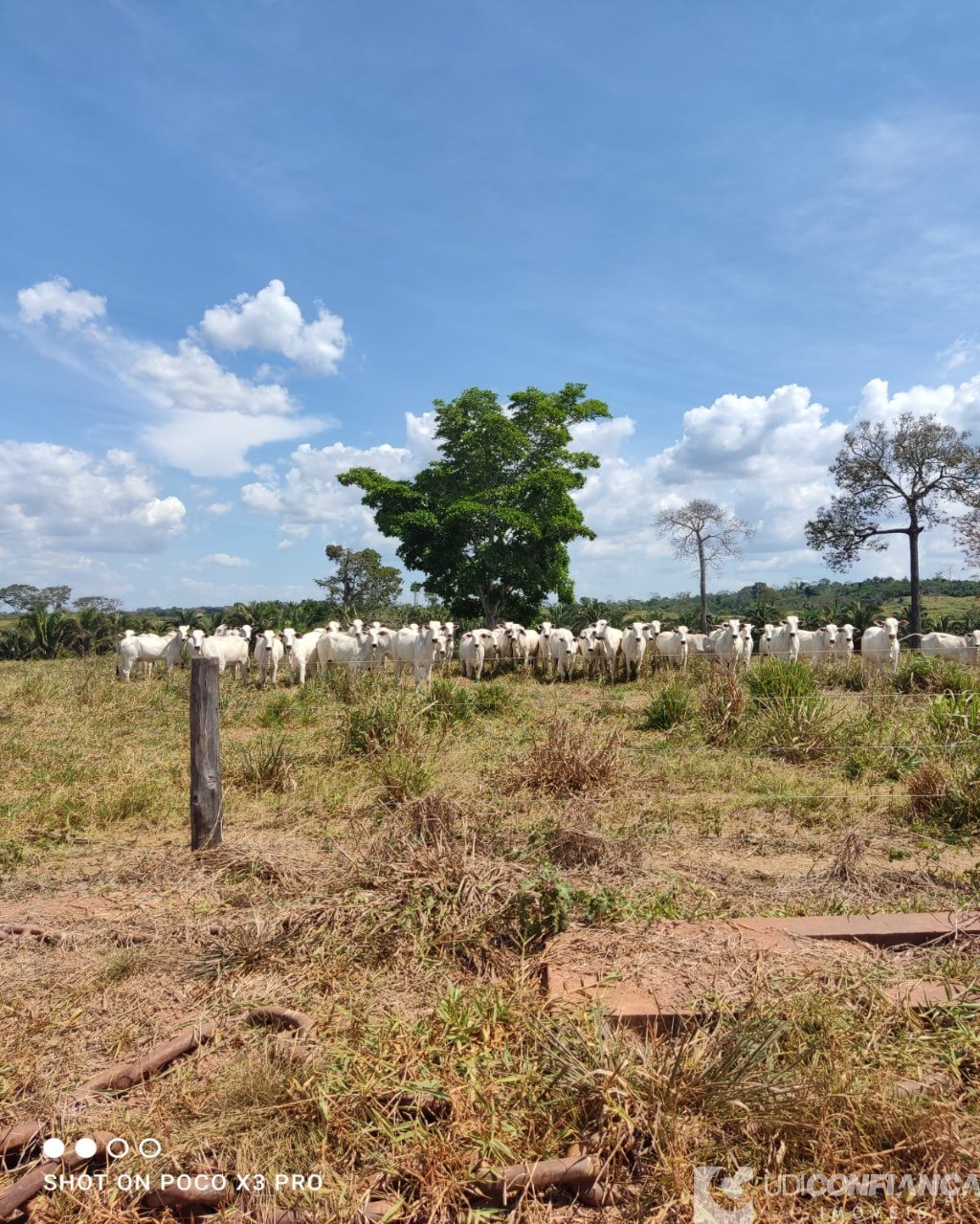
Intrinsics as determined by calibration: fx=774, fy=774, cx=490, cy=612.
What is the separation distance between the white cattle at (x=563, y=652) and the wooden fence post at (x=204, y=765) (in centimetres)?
1326

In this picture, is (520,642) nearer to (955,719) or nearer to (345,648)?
(345,648)

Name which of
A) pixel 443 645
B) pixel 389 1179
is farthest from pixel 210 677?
pixel 443 645

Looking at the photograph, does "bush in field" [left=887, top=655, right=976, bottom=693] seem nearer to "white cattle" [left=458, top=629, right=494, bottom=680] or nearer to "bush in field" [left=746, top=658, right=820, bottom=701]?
"bush in field" [left=746, top=658, right=820, bottom=701]

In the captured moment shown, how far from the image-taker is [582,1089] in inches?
104

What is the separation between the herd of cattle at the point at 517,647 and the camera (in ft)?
57.3

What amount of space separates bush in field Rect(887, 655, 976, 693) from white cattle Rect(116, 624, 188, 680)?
15606 mm

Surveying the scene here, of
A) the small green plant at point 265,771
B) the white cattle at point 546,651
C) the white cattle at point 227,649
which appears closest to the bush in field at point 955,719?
the small green plant at point 265,771

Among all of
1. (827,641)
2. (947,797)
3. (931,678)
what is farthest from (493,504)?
(947,797)

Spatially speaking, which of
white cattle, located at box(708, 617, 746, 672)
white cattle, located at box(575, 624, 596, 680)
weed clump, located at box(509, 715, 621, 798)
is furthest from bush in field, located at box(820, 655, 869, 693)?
weed clump, located at box(509, 715, 621, 798)

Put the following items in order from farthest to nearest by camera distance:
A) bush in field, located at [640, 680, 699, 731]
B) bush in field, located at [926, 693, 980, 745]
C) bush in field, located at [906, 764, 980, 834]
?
bush in field, located at [640, 680, 699, 731]
bush in field, located at [926, 693, 980, 745]
bush in field, located at [906, 764, 980, 834]

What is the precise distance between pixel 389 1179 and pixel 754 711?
781 cm

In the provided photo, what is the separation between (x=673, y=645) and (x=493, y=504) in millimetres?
9542

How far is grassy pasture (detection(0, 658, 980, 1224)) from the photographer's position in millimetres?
2521

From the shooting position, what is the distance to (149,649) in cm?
1956
